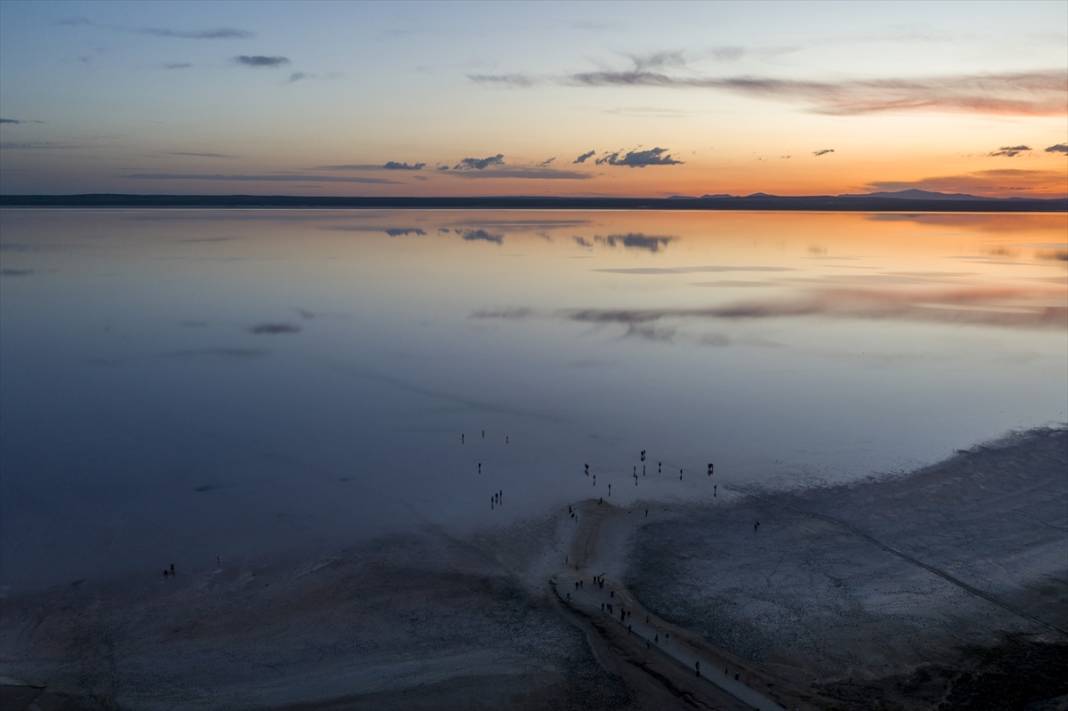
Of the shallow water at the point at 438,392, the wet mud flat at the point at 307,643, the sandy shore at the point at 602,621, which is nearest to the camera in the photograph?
the wet mud flat at the point at 307,643

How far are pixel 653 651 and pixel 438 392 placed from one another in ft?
62.1

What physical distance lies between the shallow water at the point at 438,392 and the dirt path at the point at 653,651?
386cm

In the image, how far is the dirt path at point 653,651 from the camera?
15305 mm

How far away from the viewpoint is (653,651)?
54.5 ft

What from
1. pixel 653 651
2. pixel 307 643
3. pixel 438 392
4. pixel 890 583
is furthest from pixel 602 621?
pixel 438 392

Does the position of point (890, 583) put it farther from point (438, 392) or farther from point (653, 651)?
point (438, 392)

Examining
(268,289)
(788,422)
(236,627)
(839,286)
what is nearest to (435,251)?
(268,289)

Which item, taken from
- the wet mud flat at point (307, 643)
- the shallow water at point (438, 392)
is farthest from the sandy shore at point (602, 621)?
the shallow water at point (438, 392)

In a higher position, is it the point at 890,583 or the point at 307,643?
the point at 890,583

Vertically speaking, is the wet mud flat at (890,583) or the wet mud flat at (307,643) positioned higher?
the wet mud flat at (890,583)

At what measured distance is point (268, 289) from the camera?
198 ft

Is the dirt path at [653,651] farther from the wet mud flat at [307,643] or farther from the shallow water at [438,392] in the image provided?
the shallow water at [438,392]

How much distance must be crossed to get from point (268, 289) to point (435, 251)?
1340 inches

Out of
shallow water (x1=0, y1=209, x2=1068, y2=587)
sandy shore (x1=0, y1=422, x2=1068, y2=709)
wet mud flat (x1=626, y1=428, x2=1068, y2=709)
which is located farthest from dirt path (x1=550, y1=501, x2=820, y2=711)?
shallow water (x1=0, y1=209, x2=1068, y2=587)
